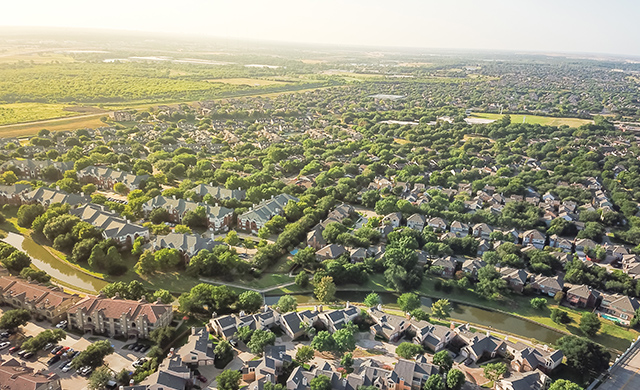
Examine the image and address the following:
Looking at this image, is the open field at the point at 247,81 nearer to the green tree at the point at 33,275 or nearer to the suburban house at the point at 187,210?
the suburban house at the point at 187,210

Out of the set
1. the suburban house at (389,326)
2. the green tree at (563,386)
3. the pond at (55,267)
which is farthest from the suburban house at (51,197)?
the green tree at (563,386)

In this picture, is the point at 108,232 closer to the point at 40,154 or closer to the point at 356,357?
the point at 356,357

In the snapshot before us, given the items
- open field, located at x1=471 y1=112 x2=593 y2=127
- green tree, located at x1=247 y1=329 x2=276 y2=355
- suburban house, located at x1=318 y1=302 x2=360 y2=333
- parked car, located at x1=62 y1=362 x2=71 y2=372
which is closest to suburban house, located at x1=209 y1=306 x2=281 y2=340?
green tree, located at x1=247 y1=329 x2=276 y2=355

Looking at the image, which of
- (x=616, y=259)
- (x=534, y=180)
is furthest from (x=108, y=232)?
(x=534, y=180)

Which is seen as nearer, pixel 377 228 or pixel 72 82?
pixel 377 228

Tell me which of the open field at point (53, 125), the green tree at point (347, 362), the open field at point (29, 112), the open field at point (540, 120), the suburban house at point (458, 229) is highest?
the open field at point (540, 120)

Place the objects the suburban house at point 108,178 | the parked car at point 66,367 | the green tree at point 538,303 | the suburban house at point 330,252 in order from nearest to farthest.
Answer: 1. the parked car at point 66,367
2. the green tree at point 538,303
3. the suburban house at point 330,252
4. the suburban house at point 108,178

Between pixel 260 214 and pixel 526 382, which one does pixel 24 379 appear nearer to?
pixel 260 214
